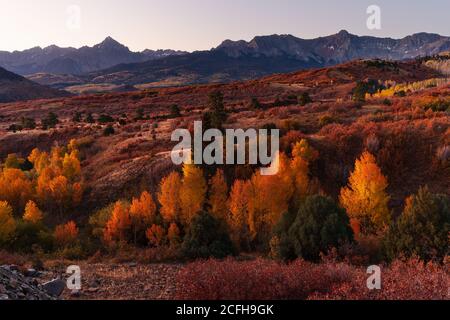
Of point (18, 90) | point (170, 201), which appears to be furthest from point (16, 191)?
point (18, 90)

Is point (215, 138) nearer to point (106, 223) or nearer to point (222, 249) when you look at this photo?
point (106, 223)

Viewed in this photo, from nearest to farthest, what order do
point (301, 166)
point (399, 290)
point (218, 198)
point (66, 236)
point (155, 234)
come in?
point (399, 290)
point (66, 236)
point (155, 234)
point (218, 198)
point (301, 166)

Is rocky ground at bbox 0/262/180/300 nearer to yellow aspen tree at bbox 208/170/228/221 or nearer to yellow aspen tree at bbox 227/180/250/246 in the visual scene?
yellow aspen tree at bbox 227/180/250/246

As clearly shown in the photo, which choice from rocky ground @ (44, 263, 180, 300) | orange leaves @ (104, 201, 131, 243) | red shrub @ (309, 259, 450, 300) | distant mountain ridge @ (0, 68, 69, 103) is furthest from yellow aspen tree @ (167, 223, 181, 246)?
distant mountain ridge @ (0, 68, 69, 103)

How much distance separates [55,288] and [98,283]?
5.79ft

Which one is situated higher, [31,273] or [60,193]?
[31,273]

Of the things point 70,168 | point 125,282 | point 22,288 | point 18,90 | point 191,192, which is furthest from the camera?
point 18,90

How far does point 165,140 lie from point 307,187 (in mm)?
21434

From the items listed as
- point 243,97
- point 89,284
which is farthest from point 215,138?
point 243,97

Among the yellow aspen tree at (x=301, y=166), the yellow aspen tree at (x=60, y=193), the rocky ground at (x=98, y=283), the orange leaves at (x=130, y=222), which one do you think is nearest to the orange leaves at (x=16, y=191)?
the yellow aspen tree at (x=60, y=193)

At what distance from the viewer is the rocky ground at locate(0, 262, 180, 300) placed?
10.5 meters

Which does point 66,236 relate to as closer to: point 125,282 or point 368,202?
point 125,282

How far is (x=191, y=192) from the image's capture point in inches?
1099

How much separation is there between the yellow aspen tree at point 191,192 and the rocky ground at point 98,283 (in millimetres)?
11195
